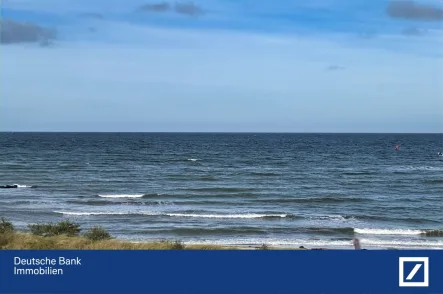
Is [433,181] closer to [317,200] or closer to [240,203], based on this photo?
[317,200]

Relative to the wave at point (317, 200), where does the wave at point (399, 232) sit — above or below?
below

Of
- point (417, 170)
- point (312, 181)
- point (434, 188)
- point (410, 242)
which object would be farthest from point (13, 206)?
point (417, 170)

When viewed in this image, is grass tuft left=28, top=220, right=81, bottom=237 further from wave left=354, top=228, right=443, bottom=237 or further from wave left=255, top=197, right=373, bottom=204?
wave left=255, top=197, right=373, bottom=204

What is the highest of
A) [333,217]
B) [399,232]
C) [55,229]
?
[55,229]

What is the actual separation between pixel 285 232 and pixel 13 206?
15.2 metres

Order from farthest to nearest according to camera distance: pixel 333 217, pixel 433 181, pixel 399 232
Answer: pixel 433 181 → pixel 333 217 → pixel 399 232
